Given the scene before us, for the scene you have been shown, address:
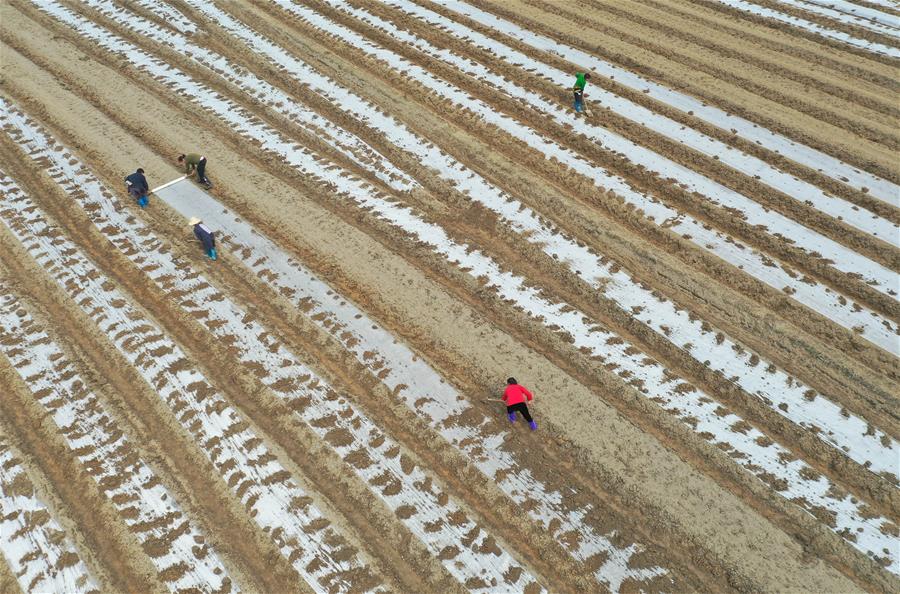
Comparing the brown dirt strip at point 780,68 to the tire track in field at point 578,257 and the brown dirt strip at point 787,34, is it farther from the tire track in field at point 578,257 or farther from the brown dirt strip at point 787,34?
the tire track in field at point 578,257

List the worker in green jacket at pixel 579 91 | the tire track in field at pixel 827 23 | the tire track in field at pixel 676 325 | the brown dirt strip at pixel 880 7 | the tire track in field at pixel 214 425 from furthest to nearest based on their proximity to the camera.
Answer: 1. the brown dirt strip at pixel 880 7
2. the tire track in field at pixel 827 23
3. the worker in green jacket at pixel 579 91
4. the tire track in field at pixel 676 325
5. the tire track in field at pixel 214 425

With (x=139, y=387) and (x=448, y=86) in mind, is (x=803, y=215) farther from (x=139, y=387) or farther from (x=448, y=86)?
(x=139, y=387)

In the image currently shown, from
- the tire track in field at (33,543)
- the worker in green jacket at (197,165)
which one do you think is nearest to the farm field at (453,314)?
the tire track in field at (33,543)

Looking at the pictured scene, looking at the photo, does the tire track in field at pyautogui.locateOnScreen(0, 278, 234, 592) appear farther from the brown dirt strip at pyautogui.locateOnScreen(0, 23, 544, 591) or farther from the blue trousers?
the blue trousers

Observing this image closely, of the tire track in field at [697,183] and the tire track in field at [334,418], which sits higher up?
the tire track in field at [697,183]

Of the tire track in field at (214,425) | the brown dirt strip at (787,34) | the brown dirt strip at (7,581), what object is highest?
the brown dirt strip at (787,34)

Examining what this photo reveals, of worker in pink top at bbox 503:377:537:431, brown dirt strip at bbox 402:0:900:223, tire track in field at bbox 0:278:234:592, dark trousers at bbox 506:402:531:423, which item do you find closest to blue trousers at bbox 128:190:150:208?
tire track in field at bbox 0:278:234:592

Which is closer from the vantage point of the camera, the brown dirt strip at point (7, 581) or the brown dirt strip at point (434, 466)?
the brown dirt strip at point (7, 581)

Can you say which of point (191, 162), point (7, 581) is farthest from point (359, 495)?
point (191, 162)
